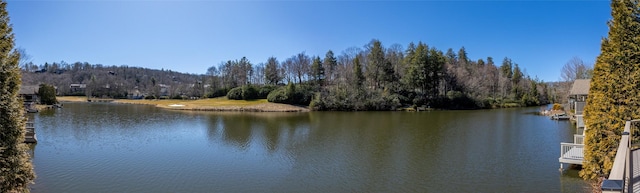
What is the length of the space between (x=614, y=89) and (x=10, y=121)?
1794cm

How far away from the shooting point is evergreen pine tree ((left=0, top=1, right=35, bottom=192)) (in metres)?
8.39

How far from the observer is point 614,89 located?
36.0ft

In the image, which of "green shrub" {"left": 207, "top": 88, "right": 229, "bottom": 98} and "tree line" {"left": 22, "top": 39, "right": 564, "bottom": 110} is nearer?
"tree line" {"left": 22, "top": 39, "right": 564, "bottom": 110}

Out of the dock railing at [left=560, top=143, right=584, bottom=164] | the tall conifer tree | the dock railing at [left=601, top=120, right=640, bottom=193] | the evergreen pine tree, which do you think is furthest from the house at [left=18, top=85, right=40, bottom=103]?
the dock railing at [left=601, top=120, right=640, bottom=193]

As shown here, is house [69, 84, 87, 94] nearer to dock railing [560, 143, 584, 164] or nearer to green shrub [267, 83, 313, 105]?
green shrub [267, 83, 313, 105]

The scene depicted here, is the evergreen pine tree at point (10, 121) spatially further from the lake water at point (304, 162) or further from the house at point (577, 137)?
the house at point (577, 137)

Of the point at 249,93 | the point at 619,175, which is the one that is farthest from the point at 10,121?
the point at 249,93

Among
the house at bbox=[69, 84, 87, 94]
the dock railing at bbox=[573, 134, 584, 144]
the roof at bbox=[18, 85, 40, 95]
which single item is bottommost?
the dock railing at bbox=[573, 134, 584, 144]

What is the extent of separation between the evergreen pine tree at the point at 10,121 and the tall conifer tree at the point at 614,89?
1760cm

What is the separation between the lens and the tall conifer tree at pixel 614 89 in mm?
10602

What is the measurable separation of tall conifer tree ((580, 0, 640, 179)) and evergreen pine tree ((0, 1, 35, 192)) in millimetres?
17604

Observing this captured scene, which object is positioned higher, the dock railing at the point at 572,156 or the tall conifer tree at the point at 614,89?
the tall conifer tree at the point at 614,89

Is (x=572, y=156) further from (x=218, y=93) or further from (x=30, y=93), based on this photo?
(x=30, y=93)

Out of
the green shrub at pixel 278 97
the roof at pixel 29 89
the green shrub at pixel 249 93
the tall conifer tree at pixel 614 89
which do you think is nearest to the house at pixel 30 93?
the roof at pixel 29 89
